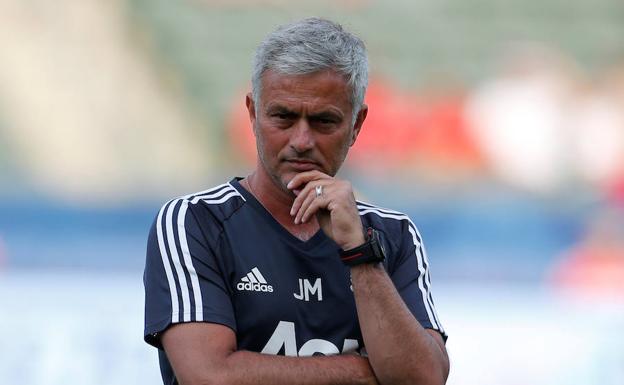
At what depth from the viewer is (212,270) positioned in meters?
2.83

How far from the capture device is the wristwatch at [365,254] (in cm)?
281

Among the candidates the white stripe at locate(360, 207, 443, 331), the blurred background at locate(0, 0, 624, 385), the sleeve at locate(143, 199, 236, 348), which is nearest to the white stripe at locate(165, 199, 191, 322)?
the sleeve at locate(143, 199, 236, 348)

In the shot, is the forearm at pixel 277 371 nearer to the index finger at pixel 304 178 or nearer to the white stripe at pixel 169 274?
the white stripe at pixel 169 274

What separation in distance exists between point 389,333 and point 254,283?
0.36 metres

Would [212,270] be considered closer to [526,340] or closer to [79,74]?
[526,340]

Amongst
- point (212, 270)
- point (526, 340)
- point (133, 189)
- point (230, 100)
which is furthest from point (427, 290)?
point (230, 100)

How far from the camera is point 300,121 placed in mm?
2891

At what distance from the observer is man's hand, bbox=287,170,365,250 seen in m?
2.86

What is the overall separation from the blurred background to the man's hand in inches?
173

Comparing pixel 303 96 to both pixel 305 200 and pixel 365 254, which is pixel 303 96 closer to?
pixel 305 200

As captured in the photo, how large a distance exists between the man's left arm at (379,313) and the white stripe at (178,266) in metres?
0.31

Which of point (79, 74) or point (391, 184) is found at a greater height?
point (79, 74)

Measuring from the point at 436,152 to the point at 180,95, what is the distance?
224 centimetres

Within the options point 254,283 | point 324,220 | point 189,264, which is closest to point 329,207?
point 324,220
